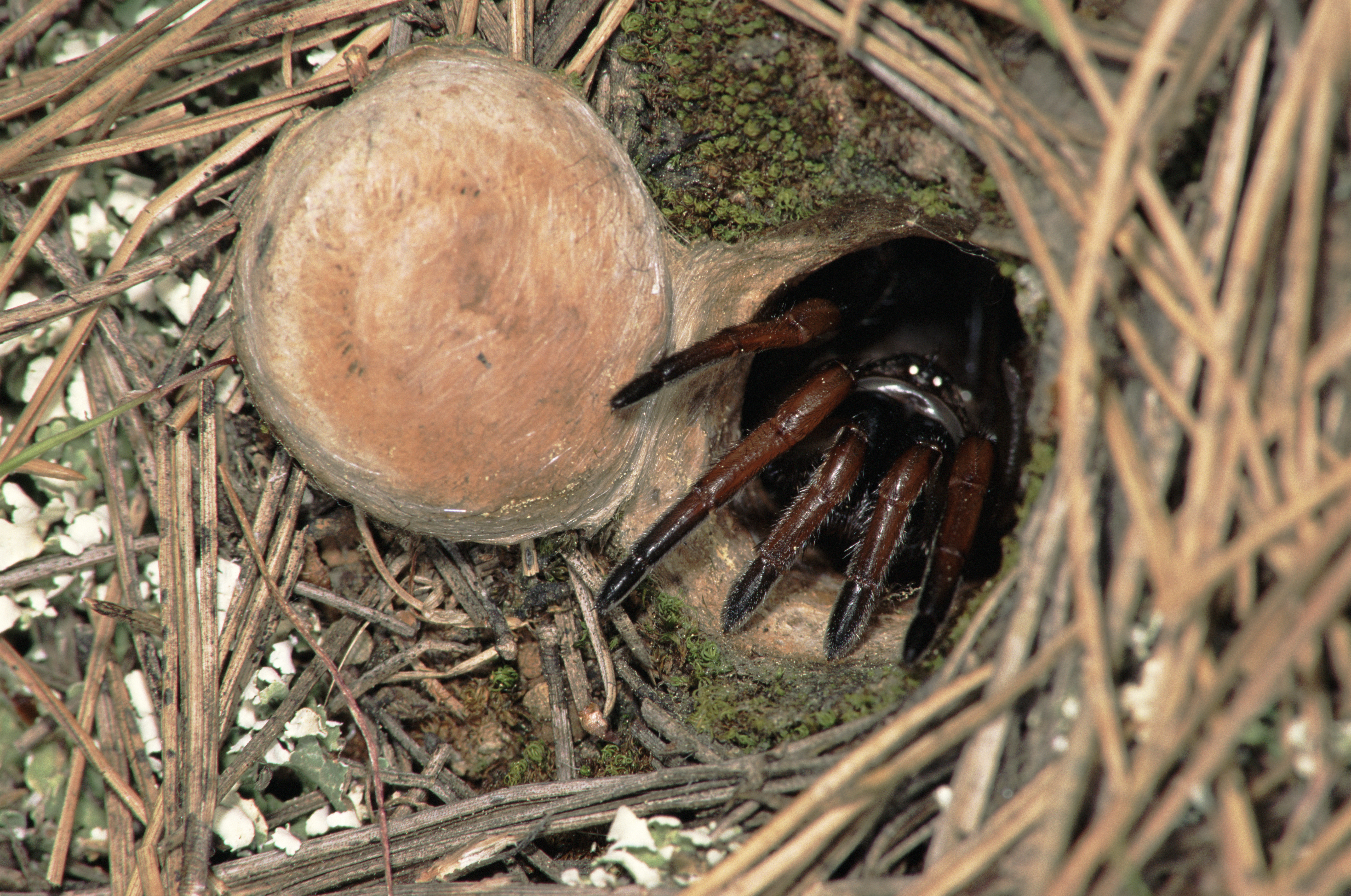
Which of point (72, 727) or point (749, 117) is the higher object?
point (749, 117)

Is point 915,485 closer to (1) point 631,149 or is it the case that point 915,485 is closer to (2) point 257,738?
(1) point 631,149

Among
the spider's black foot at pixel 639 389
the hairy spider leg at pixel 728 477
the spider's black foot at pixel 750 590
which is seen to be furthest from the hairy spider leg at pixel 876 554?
the spider's black foot at pixel 639 389

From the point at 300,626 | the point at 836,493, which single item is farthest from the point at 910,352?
the point at 300,626

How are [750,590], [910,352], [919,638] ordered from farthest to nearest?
1. [910,352]
2. [750,590]
3. [919,638]

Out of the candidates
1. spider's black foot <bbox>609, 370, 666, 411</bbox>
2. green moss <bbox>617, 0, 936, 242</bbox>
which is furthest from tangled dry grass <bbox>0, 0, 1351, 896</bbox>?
spider's black foot <bbox>609, 370, 666, 411</bbox>

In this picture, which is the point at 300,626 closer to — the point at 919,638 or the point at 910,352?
the point at 919,638

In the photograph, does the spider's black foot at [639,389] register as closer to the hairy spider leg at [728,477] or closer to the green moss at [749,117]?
the hairy spider leg at [728,477]
